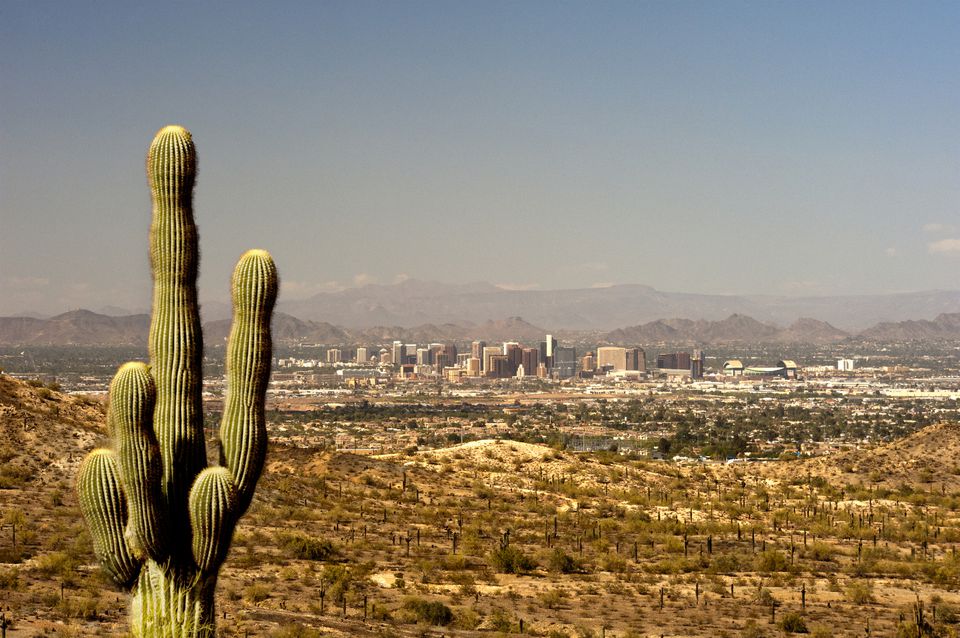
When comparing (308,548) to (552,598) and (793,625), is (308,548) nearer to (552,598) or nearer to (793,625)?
(552,598)

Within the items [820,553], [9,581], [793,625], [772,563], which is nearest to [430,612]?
[793,625]

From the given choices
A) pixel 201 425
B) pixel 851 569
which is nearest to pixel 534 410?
pixel 851 569

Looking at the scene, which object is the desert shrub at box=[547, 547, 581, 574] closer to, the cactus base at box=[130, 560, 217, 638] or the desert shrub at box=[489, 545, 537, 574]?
the desert shrub at box=[489, 545, 537, 574]

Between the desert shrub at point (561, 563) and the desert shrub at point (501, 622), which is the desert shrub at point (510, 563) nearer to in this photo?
the desert shrub at point (561, 563)

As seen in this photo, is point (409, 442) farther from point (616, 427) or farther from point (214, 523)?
point (214, 523)

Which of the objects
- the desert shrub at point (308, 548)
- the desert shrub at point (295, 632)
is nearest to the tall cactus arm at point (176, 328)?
the desert shrub at point (295, 632)
